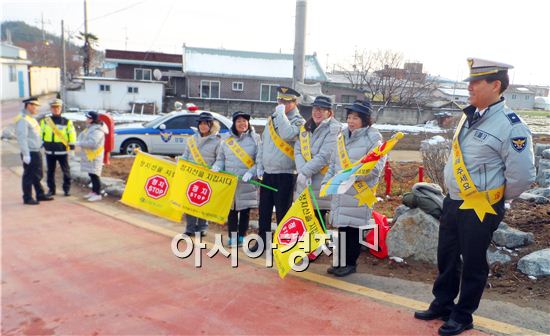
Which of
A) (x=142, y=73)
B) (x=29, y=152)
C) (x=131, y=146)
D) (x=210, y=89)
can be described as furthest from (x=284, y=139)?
(x=142, y=73)

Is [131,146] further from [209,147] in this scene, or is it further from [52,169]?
[209,147]

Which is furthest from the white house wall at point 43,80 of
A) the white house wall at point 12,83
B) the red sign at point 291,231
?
the red sign at point 291,231

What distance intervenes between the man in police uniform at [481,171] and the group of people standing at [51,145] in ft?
20.4

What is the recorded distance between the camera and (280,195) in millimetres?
5133

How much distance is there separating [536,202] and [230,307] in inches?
186

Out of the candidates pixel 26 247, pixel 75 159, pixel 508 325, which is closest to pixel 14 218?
pixel 26 247

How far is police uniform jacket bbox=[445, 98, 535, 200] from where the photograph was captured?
120 inches

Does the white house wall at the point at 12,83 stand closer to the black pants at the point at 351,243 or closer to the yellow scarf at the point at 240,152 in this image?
the yellow scarf at the point at 240,152

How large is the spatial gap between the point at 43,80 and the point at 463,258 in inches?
1975

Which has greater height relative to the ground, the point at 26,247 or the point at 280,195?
the point at 280,195

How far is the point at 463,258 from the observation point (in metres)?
3.32

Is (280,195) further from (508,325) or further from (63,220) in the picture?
(63,220)

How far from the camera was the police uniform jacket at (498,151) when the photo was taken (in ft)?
9.96

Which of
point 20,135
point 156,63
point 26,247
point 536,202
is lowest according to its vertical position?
point 26,247
